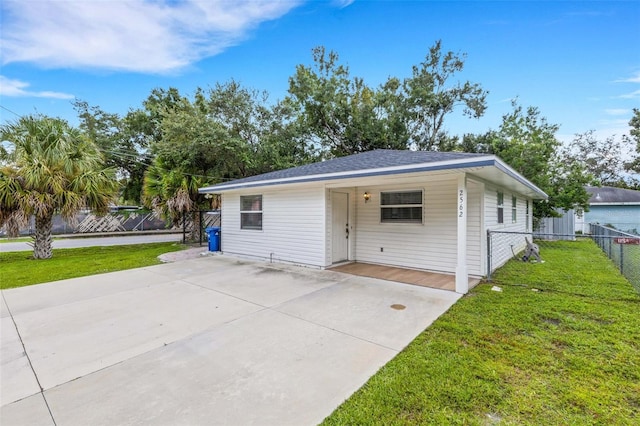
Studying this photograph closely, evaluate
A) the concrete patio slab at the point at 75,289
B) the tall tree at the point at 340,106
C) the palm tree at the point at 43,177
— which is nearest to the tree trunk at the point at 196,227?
the palm tree at the point at 43,177

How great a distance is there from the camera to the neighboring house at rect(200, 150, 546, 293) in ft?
19.2

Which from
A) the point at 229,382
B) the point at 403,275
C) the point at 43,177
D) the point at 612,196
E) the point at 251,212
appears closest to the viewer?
the point at 229,382

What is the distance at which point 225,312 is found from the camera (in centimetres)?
445

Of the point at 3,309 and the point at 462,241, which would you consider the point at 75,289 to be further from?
the point at 462,241

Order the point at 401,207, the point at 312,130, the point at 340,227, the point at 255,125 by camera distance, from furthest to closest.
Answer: the point at 312,130, the point at 255,125, the point at 340,227, the point at 401,207

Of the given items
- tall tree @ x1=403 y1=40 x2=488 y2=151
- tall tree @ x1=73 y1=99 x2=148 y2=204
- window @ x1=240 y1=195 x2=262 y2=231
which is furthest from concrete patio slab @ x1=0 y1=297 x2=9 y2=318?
tall tree @ x1=403 y1=40 x2=488 y2=151

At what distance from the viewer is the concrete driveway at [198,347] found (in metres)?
2.29

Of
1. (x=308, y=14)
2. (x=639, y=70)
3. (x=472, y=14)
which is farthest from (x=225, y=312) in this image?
(x=639, y=70)

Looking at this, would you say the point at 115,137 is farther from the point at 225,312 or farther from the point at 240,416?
the point at 240,416

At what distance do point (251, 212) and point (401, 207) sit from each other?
485cm

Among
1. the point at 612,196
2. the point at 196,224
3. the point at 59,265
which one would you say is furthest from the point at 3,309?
the point at 612,196

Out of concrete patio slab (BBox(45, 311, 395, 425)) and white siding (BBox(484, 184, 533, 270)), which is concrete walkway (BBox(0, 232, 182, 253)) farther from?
white siding (BBox(484, 184, 533, 270))

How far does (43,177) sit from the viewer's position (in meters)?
8.90

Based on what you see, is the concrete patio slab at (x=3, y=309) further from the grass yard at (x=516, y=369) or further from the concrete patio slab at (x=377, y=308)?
the grass yard at (x=516, y=369)
